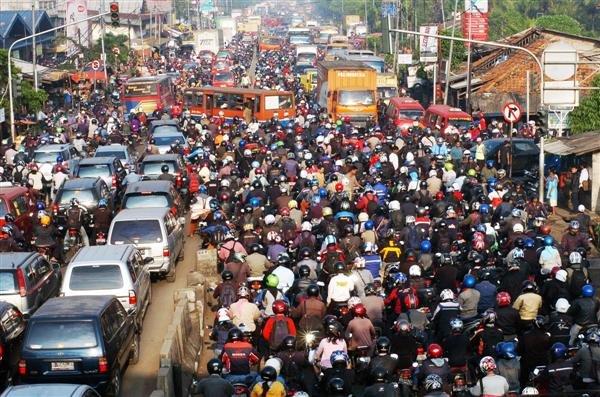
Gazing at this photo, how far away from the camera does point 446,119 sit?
142 feet

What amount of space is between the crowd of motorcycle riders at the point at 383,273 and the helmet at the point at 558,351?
3.1 inches

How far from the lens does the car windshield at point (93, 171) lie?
32.9 metres

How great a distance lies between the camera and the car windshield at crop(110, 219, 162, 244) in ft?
76.3

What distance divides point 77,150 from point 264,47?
3458 inches

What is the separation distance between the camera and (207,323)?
2203 centimetres

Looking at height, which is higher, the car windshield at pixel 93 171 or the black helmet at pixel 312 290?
the black helmet at pixel 312 290

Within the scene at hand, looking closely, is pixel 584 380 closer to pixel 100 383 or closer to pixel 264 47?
pixel 100 383

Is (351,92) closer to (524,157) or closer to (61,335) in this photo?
(524,157)

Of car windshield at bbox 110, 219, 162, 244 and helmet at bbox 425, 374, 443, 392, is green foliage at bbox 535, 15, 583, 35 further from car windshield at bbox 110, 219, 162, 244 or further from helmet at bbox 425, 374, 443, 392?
helmet at bbox 425, 374, 443, 392

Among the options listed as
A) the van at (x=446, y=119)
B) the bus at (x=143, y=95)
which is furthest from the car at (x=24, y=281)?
the bus at (x=143, y=95)

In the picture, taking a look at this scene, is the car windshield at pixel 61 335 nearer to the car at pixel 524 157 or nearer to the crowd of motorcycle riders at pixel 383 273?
the crowd of motorcycle riders at pixel 383 273

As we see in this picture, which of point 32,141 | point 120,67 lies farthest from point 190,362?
point 120,67

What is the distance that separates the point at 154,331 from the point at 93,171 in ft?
41.4

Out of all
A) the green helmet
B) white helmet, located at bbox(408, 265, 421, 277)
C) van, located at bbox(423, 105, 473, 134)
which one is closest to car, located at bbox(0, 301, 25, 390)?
the green helmet
